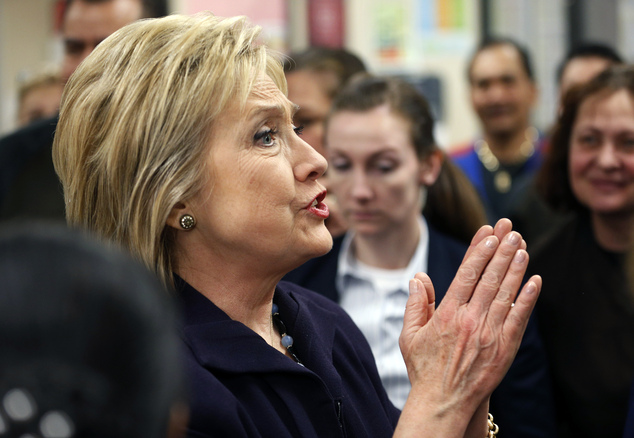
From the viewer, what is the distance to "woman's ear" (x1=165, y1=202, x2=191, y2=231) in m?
1.49

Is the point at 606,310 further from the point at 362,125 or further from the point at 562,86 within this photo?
the point at 562,86

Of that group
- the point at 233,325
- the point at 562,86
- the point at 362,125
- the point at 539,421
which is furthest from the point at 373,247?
the point at 562,86

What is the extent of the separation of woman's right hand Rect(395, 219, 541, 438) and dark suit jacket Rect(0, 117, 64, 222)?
5.07 ft

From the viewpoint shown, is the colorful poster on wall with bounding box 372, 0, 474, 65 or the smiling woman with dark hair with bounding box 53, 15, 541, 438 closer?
the smiling woman with dark hair with bounding box 53, 15, 541, 438

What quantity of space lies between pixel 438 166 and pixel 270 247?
166 centimetres

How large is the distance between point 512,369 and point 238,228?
4.45 ft

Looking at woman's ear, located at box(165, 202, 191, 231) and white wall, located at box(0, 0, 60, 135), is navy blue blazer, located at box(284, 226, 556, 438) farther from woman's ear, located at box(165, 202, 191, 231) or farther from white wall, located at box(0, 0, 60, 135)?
white wall, located at box(0, 0, 60, 135)

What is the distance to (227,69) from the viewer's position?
1.45 metres

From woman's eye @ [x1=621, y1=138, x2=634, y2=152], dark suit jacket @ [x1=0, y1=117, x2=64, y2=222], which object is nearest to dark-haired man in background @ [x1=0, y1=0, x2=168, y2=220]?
dark suit jacket @ [x1=0, y1=117, x2=64, y2=222]

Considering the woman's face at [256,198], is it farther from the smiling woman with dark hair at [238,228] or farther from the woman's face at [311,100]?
the woman's face at [311,100]

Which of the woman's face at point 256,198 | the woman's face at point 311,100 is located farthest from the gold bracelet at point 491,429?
the woman's face at point 311,100

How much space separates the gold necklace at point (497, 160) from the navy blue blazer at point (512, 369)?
54.8 inches

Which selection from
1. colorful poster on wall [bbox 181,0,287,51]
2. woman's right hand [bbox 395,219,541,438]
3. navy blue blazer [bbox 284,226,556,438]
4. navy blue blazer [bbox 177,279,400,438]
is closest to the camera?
navy blue blazer [bbox 177,279,400,438]

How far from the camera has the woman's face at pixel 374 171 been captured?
2.76 meters
